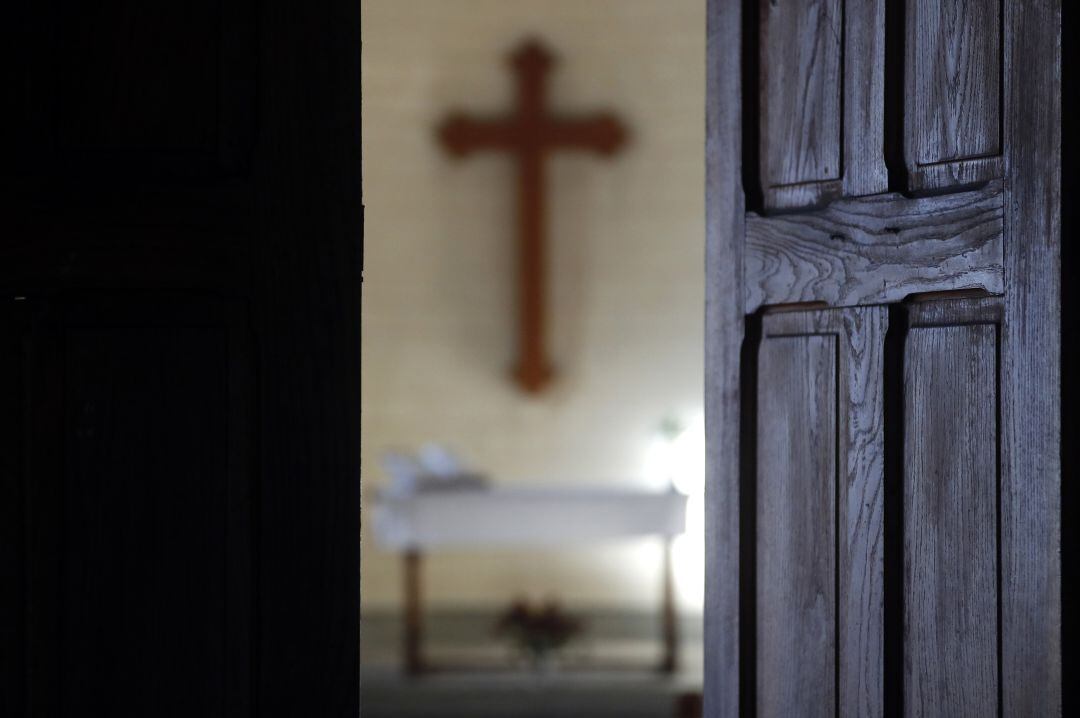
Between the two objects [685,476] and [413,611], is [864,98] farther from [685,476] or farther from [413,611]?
[685,476]

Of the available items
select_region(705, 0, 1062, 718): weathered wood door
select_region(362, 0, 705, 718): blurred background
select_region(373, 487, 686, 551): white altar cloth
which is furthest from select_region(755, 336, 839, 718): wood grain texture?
select_region(362, 0, 705, 718): blurred background

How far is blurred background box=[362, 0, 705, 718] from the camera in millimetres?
5312

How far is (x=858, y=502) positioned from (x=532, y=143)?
401 centimetres

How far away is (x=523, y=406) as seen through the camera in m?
5.38

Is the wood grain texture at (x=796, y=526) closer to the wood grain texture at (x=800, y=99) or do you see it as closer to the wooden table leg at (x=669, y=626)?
the wood grain texture at (x=800, y=99)

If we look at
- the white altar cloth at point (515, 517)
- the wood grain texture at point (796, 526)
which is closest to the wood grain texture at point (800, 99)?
the wood grain texture at point (796, 526)

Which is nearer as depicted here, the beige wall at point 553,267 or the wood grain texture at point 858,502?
the wood grain texture at point 858,502

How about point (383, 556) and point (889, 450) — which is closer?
point (889, 450)

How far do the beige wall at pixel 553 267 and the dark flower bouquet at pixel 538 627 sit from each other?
0.20 metres
